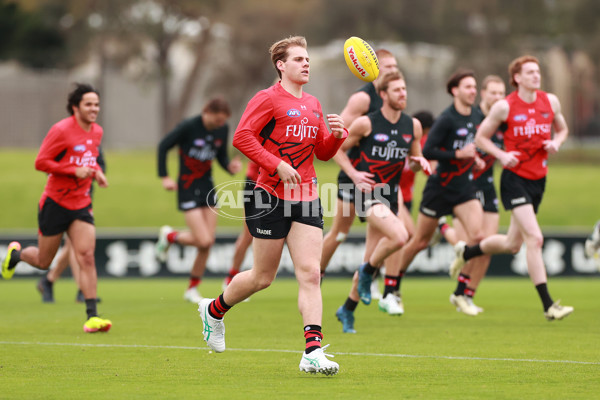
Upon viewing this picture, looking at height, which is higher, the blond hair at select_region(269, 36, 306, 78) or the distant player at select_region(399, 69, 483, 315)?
the blond hair at select_region(269, 36, 306, 78)

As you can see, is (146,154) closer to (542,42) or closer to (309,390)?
(542,42)

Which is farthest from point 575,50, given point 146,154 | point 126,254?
point 126,254

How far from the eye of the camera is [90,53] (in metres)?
38.3

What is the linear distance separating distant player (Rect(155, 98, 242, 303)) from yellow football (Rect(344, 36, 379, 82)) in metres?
4.83

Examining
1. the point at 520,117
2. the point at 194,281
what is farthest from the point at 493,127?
the point at 194,281

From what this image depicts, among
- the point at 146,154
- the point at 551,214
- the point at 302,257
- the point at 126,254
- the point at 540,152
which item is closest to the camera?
the point at 302,257

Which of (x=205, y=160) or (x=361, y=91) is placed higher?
(x=361, y=91)

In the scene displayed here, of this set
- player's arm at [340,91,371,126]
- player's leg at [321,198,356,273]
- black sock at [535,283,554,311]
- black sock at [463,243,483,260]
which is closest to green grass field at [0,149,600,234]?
black sock at [463,243,483,260]

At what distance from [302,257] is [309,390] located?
3.57 ft

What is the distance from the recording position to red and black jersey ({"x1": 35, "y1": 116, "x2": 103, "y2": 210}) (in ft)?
33.2

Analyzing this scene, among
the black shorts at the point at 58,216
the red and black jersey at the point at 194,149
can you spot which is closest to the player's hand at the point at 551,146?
the red and black jersey at the point at 194,149

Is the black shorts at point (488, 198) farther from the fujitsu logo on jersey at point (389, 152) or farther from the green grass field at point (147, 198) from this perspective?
the green grass field at point (147, 198)

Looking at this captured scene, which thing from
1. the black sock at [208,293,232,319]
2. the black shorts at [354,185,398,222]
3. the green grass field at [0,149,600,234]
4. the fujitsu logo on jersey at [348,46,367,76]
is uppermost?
the fujitsu logo on jersey at [348,46,367,76]

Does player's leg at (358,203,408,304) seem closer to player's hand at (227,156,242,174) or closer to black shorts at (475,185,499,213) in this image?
black shorts at (475,185,499,213)
